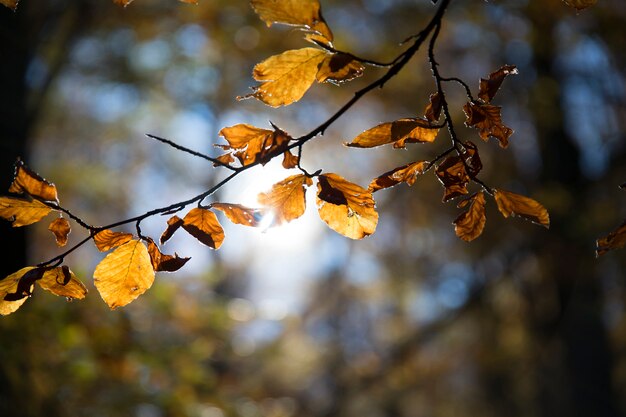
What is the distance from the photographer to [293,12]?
727 millimetres

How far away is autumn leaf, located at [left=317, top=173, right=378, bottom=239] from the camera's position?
0.80 m

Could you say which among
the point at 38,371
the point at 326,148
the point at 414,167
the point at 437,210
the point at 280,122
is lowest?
the point at 437,210

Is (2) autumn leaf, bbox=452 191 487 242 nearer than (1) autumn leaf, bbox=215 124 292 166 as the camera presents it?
No

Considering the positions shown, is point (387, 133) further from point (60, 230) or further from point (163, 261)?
point (60, 230)

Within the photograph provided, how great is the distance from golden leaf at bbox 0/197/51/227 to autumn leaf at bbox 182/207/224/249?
0.20 m

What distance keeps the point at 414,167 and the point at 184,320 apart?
2.63m

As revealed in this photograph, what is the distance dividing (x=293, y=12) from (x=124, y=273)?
450 millimetres

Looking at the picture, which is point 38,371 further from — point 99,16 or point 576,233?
point 576,233

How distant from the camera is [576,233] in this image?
430 cm

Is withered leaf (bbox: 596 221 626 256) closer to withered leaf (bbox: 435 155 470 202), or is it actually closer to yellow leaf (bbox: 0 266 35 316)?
withered leaf (bbox: 435 155 470 202)

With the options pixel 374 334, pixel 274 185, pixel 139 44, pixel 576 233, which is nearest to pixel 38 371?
pixel 274 185

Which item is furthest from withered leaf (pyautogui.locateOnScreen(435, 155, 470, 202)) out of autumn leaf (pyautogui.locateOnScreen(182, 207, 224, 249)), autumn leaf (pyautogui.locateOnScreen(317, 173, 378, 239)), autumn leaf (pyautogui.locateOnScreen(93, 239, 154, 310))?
autumn leaf (pyautogui.locateOnScreen(93, 239, 154, 310))

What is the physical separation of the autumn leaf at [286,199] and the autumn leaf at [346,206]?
3cm

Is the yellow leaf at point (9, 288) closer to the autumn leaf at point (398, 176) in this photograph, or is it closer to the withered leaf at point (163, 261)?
the withered leaf at point (163, 261)
